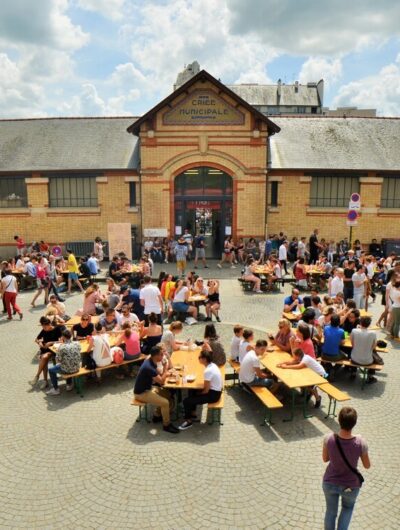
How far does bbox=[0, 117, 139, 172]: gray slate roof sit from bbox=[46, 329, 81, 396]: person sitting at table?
52.0ft

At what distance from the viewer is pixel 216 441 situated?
22.1 ft

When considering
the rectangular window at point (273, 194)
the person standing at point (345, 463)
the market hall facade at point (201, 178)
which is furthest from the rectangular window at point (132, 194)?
the person standing at point (345, 463)

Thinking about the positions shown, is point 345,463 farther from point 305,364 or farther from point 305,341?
point 305,341

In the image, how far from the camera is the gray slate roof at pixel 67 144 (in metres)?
23.1

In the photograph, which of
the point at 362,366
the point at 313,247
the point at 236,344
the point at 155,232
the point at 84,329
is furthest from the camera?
the point at 155,232

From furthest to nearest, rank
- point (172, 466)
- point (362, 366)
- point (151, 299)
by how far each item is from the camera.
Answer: point (151, 299)
point (362, 366)
point (172, 466)

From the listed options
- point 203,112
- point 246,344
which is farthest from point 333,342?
point 203,112

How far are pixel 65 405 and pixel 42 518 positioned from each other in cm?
287

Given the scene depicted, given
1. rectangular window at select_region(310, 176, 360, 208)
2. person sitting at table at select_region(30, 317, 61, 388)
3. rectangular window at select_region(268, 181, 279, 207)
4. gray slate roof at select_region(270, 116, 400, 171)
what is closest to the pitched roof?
gray slate roof at select_region(270, 116, 400, 171)

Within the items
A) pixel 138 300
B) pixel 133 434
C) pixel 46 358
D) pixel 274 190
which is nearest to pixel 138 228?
pixel 274 190

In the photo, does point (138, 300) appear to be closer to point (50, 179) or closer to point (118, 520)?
point (118, 520)

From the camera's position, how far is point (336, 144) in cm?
2411

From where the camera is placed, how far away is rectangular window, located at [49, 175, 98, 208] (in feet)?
76.8

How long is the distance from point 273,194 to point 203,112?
558 cm
